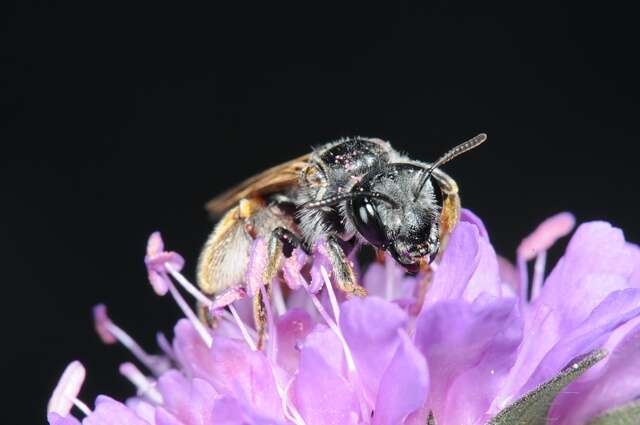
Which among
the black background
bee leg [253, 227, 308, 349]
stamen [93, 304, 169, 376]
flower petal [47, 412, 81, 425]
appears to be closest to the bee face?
bee leg [253, 227, 308, 349]

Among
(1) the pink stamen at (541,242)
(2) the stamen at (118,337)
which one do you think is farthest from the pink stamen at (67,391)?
(1) the pink stamen at (541,242)

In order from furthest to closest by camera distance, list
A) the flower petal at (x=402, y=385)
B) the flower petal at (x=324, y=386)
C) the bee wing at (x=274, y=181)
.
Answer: the bee wing at (x=274, y=181), the flower petal at (x=324, y=386), the flower petal at (x=402, y=385)

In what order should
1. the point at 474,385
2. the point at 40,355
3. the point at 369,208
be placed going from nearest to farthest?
the point at 474,385, the point at 369,208, the point at 40,355

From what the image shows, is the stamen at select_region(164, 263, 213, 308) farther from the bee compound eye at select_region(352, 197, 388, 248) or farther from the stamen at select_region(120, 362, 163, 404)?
the bee compound eye at select_region(352, 197, 388, 248)

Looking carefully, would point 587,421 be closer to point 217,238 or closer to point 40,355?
point 217,238

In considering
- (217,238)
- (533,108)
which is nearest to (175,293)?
(217,238)

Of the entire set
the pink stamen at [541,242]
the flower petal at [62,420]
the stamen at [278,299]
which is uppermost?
the flower petal at [62,420]

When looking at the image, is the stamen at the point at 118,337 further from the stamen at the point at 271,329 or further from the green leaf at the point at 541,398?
the green leaf at the point at 541,398

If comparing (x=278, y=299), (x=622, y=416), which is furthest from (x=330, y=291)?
(x=622, y=416)
